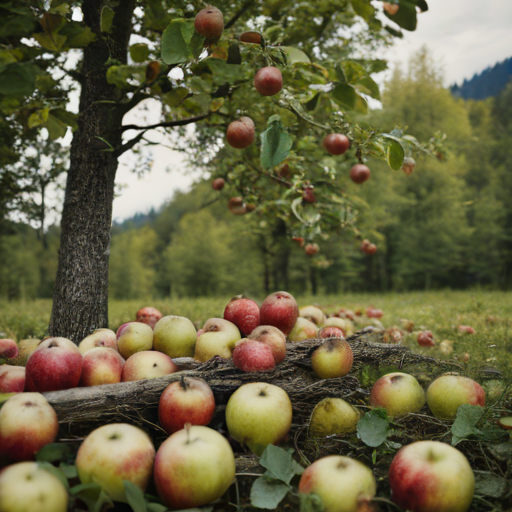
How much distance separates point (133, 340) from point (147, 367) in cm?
31

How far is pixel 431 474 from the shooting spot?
1.35m

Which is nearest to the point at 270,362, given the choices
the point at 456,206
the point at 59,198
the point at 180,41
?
the point at 180,41

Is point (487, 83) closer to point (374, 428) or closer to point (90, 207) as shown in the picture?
point (90, 207)

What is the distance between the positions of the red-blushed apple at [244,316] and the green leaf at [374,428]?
93 centimetres

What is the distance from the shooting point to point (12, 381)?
1852 mm

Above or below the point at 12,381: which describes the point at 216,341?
above

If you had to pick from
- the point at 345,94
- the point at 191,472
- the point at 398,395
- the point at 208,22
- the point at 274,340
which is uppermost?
the point at 208,22

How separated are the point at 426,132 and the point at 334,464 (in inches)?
888

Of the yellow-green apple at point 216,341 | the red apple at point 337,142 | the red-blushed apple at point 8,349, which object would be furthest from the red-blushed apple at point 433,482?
the red-blushed apple at point 8,349

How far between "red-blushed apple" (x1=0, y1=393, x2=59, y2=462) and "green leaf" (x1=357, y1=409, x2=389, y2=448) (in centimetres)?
126

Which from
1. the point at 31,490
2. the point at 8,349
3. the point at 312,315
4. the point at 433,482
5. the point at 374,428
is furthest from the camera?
the point at 312,315

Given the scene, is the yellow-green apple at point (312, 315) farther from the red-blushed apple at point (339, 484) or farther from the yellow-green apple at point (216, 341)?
the red-blushed apple at point (339, 484)

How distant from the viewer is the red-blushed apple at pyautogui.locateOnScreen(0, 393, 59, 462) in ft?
4.71

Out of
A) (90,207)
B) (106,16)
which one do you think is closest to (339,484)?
(106,16)
